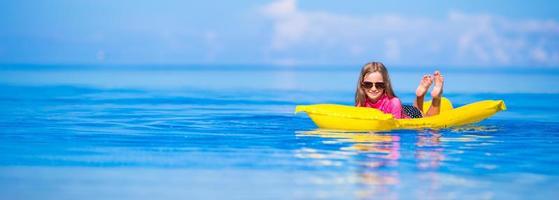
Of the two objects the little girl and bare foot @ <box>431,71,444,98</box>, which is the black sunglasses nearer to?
the little girl

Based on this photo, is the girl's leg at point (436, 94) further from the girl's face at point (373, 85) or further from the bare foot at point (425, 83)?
the girl's face at point (373, 85)

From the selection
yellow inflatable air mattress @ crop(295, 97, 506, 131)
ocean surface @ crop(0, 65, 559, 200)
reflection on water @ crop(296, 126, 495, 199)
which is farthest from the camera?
yellow inflatable air mattress @ crop(295, 97, 506, 131)

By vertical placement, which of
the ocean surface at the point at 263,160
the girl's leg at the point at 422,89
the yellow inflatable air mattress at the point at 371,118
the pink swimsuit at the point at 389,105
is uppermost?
the girl's leg at the point at 422,89

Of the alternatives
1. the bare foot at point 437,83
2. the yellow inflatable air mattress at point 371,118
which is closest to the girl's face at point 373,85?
the yellow inflatable air mattress at point 371,118

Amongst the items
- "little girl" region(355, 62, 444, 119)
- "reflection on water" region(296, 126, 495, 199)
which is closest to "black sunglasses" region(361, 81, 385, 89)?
"little girl" region(355, 62, 444, 119)

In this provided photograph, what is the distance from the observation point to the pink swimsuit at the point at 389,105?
26.7ft

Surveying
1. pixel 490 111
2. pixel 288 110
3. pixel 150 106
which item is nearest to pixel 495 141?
pixel 490 111

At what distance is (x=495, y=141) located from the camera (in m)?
7.81

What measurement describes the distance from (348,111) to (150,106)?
18.4 ft

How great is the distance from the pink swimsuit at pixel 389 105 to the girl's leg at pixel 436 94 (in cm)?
24

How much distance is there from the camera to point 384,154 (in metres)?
6.71

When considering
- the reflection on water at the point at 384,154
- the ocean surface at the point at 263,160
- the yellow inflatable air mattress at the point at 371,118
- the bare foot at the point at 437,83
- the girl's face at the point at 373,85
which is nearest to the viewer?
the ocean surface at the point at 263,160

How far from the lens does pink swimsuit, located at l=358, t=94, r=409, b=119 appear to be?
8.15 meters

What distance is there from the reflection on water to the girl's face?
1.12 feet
